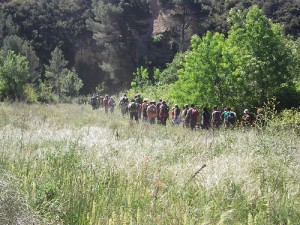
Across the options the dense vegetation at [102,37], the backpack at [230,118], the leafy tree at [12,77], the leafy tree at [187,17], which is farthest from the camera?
the leafy tree at [187,17]

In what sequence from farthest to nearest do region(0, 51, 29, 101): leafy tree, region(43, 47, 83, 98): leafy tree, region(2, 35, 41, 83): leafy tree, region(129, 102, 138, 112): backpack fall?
1. region(43, 47, 83, 98): leafy tree
2. region(2, 35, 41, 83): leafy tree
3. region(0, 51, 29, 101): leafy tree
4. region(129, 102, 138, 112): backpack

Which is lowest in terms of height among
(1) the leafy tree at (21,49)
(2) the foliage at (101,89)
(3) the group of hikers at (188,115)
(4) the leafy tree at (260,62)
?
(3) the group of hikers at (188,115)

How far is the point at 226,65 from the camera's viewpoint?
24.8 m

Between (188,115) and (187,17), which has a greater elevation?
(187,17)

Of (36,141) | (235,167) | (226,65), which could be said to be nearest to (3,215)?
(235,167)

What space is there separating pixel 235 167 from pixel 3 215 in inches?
A: 129

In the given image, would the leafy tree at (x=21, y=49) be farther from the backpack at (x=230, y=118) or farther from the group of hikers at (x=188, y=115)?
the backpack at (x=230, y=118)

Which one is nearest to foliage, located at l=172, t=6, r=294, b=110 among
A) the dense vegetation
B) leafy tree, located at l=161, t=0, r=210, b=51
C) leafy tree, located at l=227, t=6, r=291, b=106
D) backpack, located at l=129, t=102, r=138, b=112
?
leafy tree, located at l=227, t=6, r=291, b=106

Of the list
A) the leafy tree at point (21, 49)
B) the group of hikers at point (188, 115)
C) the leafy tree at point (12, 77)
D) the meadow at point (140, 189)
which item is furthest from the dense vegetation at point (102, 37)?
the meadow at point (140, 189)

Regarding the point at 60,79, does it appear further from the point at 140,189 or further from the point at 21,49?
the point at 140,189

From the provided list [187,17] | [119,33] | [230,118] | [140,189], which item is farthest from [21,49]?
[140,189]

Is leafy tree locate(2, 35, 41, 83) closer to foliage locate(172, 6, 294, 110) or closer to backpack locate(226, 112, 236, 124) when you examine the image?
foliage locate(172, 6, 294, 110)

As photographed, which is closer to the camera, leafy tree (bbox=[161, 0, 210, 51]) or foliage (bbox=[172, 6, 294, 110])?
foliage (bbox=[172, 6, 294, 110])

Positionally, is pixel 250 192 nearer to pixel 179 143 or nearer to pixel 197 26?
pixel 179 143
